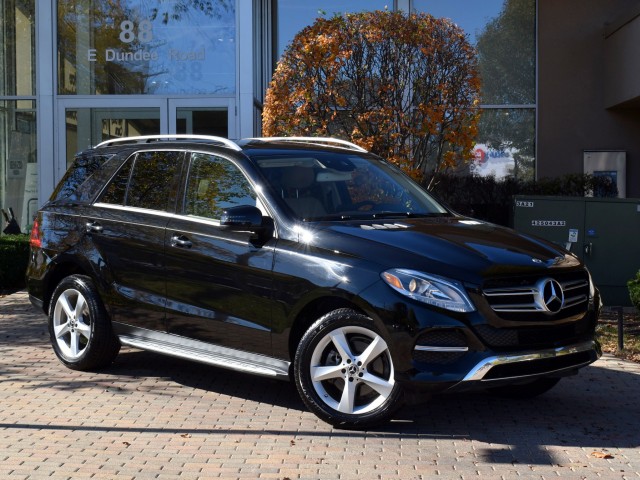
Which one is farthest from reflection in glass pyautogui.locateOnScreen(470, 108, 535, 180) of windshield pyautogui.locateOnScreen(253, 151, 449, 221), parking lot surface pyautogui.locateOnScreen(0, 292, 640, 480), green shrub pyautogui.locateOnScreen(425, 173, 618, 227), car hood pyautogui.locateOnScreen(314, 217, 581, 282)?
car hood pyautogui.locateOnScreen(314, 217, 581, 282)

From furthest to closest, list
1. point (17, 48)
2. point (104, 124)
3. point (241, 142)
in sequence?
point (17, 48)
point (104, 124)
point (241, 142)

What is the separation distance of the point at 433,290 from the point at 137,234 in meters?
2.60

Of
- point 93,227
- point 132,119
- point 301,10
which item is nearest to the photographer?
point 93,227

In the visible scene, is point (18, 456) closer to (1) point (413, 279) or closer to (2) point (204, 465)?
(2) point (204, 465)

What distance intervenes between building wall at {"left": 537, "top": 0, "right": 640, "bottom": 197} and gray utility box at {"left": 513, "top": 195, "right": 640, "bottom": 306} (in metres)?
5.65

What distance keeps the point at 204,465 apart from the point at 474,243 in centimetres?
220

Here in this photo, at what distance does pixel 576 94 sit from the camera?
17109 millimetres

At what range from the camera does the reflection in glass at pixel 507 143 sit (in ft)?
56.1

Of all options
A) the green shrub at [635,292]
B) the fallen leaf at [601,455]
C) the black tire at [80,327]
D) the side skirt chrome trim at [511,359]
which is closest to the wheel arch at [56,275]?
the black tire at [80,327]

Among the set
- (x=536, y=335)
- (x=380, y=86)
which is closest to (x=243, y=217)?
(x=536, y=335)

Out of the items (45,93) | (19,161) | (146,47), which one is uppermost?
(146,47)

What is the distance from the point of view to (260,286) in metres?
6.12

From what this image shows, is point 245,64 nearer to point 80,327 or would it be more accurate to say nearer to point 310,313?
point 80,327

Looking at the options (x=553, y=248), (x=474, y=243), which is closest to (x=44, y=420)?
(x=474, y=243)
